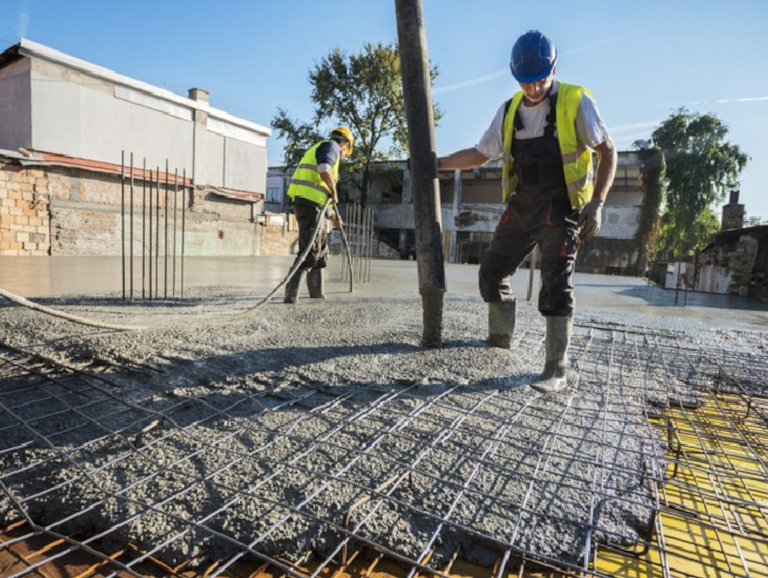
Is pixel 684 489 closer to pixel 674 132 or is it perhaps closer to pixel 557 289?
pixel 557 289

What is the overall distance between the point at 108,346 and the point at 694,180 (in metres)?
30.6

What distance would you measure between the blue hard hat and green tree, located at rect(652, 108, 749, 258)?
28.3m

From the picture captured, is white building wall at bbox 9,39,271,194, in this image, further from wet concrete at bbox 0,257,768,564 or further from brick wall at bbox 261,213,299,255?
wet concrete at bbox 0,257,768,564

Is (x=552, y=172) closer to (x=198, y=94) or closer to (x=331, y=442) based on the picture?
(x=331, y=442)

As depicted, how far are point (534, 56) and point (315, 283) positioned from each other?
10.7ft

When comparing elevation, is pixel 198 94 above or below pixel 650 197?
above

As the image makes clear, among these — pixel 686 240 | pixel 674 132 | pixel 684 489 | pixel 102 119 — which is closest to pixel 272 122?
pixel 102 119

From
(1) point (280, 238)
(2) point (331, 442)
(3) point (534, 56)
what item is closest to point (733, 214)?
(1) point (280, 238)

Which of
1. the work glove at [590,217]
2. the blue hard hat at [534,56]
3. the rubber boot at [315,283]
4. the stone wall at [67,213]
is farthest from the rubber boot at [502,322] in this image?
the stone wall at [67,213]

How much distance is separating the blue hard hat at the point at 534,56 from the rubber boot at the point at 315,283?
311 cm

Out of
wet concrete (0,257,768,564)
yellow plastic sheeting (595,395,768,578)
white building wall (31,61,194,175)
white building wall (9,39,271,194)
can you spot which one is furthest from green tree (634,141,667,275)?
yellow plastic sheeting (595,395,768,578)

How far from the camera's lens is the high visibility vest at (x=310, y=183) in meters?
4.68

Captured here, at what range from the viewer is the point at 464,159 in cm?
314

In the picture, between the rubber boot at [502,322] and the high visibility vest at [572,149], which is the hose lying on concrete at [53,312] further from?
the high visibility vest at [572,149]
